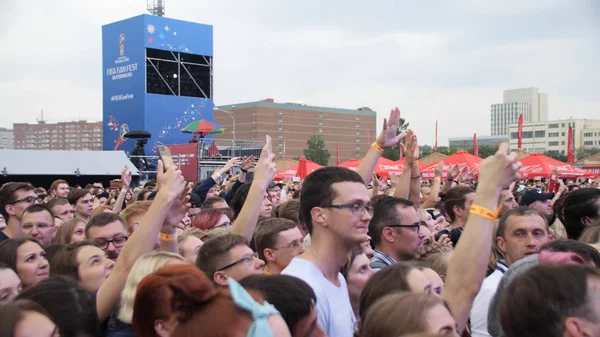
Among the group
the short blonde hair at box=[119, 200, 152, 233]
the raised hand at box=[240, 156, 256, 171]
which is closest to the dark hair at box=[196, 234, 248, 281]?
the short blonde hair at box=[119, 200, 152, 233]

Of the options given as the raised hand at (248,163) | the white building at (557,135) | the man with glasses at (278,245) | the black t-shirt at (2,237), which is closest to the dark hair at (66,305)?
the man with glasses at (278,245)

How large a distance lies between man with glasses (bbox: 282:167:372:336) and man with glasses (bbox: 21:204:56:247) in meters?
3.58

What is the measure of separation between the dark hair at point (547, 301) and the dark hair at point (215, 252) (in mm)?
1844

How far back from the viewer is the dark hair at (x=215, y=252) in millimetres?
3889

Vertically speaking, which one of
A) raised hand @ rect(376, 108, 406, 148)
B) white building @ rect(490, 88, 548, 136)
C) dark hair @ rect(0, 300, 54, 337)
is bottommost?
dark hair @ rect(0, 300, 54, 337)

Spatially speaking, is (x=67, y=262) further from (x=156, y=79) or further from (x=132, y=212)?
(x=156, y=79)

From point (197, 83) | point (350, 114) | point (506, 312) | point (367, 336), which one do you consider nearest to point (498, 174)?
point (506, 312)

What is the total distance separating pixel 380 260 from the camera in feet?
15.6

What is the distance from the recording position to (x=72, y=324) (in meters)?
3.17

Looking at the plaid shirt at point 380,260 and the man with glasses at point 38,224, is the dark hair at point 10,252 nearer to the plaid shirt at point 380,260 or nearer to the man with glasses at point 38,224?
the man with glasses at point 38,224

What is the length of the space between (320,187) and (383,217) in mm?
1291

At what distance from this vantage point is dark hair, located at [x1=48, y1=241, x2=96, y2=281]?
4.20 metres

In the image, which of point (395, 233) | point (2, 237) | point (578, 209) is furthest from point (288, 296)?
point (2, 237)

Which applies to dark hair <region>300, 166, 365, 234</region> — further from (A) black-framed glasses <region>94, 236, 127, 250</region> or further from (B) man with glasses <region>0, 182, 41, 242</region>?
(B) man with glasses <region>0, 182, 41, 242</region>
